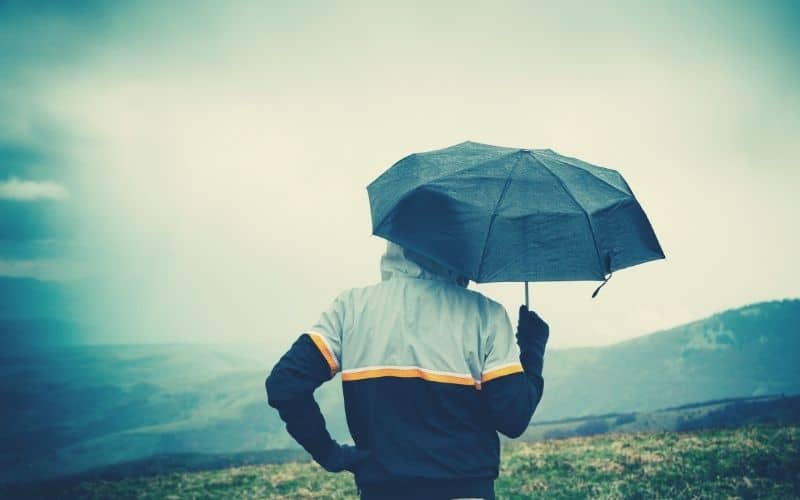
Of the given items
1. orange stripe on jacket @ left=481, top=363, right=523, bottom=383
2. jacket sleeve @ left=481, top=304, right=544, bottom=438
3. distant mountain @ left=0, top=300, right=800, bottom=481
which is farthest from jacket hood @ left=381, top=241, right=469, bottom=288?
distant mountain @ left=0, top=300, right=800, bottom=481

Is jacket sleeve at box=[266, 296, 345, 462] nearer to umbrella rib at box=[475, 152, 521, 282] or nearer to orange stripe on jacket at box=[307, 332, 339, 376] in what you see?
orange stripe on jacket at box=[307, 332, 339, 376]

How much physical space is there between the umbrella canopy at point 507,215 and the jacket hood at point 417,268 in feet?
0.45

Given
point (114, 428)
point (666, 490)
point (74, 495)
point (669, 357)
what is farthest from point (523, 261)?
point (114, 428)

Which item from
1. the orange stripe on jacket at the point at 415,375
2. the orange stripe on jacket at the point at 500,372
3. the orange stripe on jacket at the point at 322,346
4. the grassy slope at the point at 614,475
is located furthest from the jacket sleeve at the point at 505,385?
the grassy slope at the point at 614,475

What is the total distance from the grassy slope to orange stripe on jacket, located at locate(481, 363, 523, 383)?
805 centimetres

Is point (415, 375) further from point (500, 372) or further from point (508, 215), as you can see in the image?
point (508, 215)

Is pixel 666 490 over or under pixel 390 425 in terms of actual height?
under

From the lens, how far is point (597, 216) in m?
3.60

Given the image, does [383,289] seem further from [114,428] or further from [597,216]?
[114,428]

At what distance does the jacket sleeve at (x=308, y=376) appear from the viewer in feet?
9.27

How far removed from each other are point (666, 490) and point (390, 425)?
878 cm

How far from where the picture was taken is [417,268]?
3150mm

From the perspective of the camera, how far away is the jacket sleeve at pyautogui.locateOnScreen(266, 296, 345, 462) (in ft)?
9.27

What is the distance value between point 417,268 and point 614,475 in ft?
32.9
